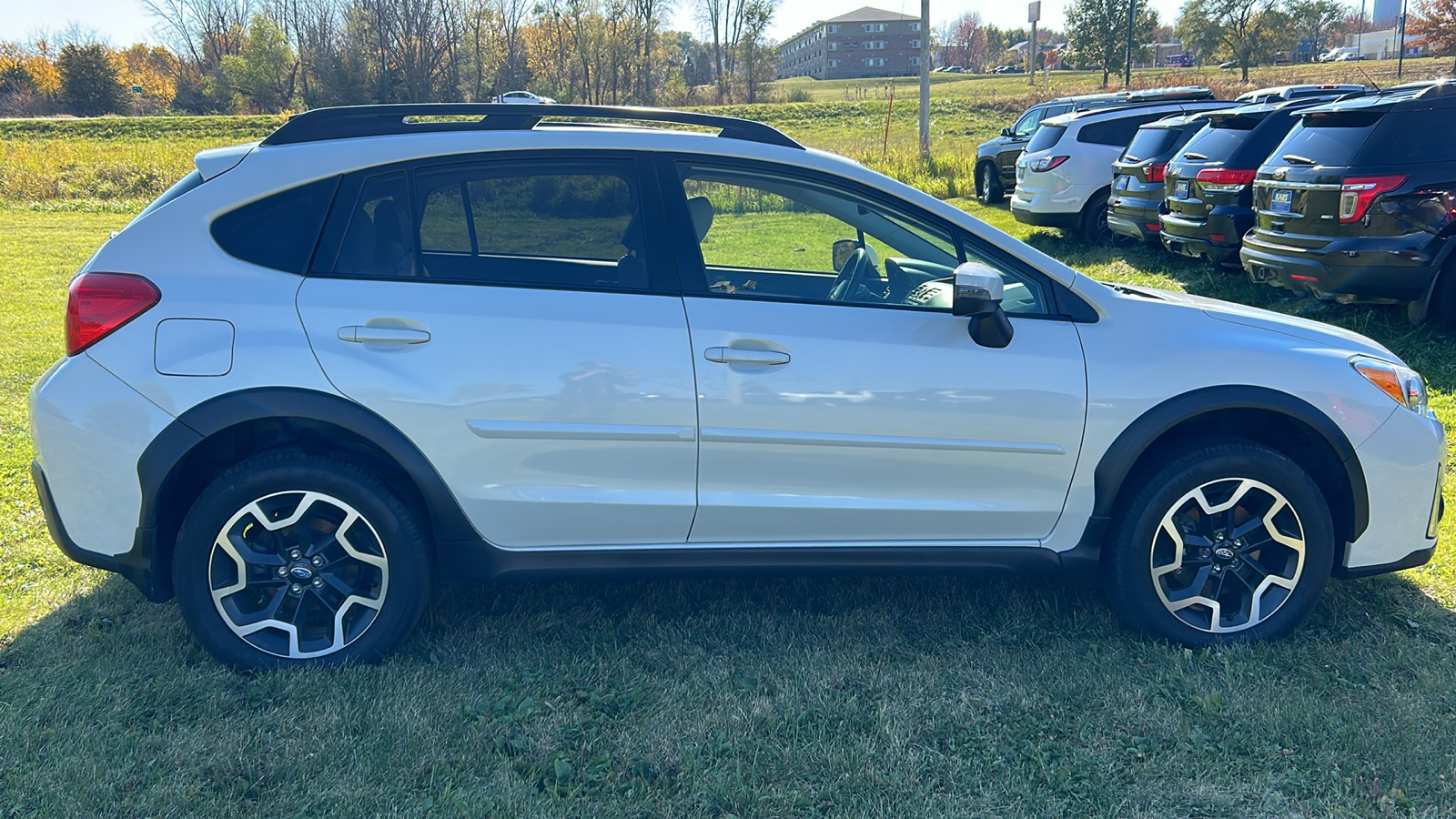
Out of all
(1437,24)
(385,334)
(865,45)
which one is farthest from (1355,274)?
(865,45)

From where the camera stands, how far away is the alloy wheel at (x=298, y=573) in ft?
10.7

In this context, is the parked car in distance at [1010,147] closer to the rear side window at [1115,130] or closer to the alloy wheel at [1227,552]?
the rear side window at [1115,130]

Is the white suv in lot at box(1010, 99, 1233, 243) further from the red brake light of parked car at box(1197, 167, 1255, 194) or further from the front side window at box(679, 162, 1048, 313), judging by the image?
the front side window at box(679, 162, 1048, 313)

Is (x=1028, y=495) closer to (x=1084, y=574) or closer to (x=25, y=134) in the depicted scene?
(x=1084, y=574)

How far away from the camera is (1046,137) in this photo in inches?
573

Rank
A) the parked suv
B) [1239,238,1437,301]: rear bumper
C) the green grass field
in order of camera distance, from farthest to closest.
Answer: [1239,238,1437,301]: rear bumper → the parked suv → the green grass field

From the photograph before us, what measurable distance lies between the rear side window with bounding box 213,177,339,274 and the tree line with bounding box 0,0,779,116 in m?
46.6

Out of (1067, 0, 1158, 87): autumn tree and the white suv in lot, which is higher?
(1067, 0, 1158, 87): autumn tree

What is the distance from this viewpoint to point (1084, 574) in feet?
11.5

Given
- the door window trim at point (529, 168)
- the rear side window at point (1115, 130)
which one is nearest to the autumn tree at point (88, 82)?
the rear side window at point (1115, 130)

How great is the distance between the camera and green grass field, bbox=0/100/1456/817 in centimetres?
280

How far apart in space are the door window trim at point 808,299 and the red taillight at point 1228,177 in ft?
23.9

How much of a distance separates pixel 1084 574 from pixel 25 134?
49.7 meters

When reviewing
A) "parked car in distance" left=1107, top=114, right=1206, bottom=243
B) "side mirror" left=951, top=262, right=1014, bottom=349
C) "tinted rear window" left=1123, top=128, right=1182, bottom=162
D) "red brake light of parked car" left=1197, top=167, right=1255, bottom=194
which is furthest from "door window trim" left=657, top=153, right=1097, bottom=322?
"tinted rear window" left=1123, top=128, right=1182, bottom=162
